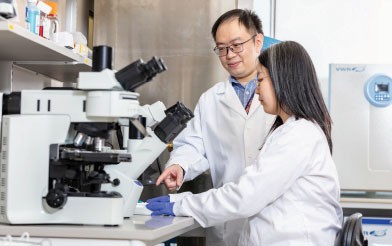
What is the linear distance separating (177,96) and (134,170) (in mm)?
1335

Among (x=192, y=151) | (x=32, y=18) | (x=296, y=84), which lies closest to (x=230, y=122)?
(x=192, y=151)

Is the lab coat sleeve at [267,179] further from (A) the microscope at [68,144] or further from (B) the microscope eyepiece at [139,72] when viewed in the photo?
(B) the microscope eyepiece at [139,72]

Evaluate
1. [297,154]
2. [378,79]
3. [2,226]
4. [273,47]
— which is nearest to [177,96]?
[378,79]

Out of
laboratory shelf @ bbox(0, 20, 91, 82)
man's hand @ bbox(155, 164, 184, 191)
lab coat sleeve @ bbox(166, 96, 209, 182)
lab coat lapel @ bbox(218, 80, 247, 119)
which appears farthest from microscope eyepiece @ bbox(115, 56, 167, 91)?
lab coat lapel @ bbox(218, 80, 247, 119)

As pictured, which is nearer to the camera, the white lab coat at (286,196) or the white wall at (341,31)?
the white lab coat at (286,196)

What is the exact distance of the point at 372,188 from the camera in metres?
2.87

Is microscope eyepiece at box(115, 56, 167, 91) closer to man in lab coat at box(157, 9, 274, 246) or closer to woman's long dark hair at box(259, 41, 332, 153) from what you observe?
woman's long dark hair at box(259, 41, 332, 153)

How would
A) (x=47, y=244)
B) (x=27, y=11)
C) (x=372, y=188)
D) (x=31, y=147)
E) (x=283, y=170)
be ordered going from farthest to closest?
1. (x=372, y=188)
2. (x=27, y=11)
3. (x=283, y=170)
4. (x=31, y=147)
5. (x=47, y=244)

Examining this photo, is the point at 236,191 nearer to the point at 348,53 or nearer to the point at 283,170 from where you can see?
the point at 283,170

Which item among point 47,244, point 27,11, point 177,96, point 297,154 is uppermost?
point 27,11

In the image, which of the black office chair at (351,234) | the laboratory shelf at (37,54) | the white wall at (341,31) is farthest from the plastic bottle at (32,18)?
the white wall at (341,31)

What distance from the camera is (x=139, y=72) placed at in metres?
1.36

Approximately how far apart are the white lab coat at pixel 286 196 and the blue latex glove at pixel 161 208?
5cm

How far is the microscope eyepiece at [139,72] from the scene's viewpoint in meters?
1.35
